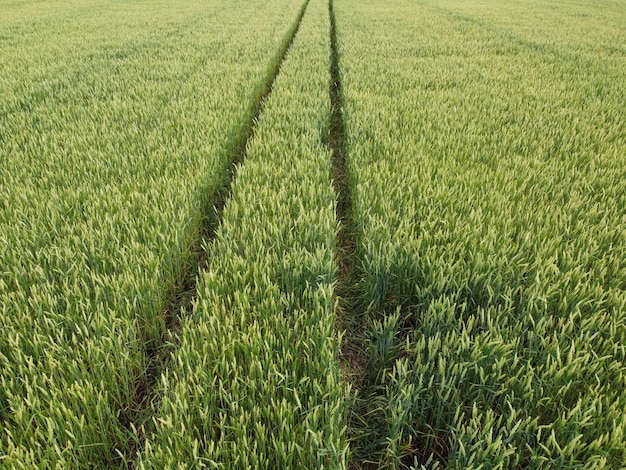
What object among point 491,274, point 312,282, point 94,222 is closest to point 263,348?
point 312,282

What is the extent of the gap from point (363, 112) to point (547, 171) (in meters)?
1.70

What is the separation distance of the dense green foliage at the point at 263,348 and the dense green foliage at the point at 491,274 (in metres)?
0.22

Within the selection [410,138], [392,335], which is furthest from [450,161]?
[392,335]

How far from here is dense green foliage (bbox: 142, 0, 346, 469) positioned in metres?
0.96

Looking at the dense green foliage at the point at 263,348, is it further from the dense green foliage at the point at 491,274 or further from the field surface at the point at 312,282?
the dense green foliage at the point at 491,274

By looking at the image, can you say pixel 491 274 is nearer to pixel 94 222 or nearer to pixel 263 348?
pixel 263 348

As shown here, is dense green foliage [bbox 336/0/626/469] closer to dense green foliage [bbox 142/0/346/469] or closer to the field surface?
the field surface

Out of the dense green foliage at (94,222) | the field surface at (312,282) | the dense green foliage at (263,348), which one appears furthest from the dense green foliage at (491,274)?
the dense green foliage at (94,222)

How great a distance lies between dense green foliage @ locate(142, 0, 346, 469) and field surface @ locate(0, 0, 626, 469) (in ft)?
0.04

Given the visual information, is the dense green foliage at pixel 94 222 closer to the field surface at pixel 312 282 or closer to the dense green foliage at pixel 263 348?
the field surface at pixel 312 282

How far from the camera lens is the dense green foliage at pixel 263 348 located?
96 cm

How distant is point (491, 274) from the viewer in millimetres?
1473

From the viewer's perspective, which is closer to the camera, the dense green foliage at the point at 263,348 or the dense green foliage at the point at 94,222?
the dense green foliage at the point at 263,348

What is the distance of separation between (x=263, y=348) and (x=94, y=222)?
1.24m
